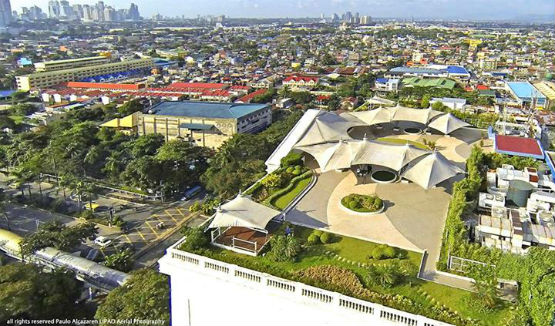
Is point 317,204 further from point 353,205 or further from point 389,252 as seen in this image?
point 389,252

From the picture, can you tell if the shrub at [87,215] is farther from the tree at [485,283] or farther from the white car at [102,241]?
the tree at [485,283]

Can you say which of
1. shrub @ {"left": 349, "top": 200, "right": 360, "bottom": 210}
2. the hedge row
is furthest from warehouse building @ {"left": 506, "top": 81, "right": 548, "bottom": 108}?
shrub @ {"left": 349, "top": 200, "right": 360, "bottom": 210}

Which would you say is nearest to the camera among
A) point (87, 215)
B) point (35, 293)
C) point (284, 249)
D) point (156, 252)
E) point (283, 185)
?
point (284, 249)

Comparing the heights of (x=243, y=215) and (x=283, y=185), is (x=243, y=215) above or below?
above

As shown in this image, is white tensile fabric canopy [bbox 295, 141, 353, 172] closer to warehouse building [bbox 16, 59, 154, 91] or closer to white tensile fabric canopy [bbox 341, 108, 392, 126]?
white tensile fabric canopy [bbox 341, 108, 392, 126]

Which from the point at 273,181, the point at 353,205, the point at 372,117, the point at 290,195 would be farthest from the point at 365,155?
the point at 372,117

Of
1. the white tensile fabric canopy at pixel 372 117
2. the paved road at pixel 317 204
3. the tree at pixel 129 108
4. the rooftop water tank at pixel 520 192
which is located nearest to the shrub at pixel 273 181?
the paved road at pixel 317 204
